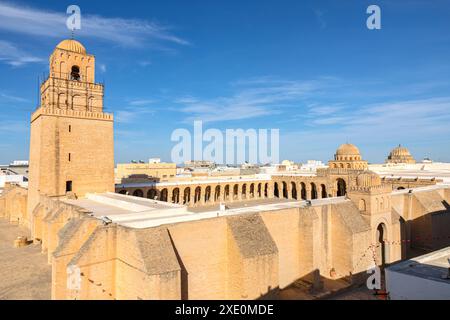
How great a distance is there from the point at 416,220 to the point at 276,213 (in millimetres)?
12028

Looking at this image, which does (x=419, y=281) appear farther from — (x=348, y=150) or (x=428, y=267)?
(x=348, y=150)

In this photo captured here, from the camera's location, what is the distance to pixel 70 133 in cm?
1903

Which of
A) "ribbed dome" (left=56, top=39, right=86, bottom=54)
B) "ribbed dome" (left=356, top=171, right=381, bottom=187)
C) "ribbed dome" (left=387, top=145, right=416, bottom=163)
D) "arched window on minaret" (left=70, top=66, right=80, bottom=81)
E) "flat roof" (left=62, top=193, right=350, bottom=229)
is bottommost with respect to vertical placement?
"flat roof" (left=62, top=193, right=350, bottom=229)

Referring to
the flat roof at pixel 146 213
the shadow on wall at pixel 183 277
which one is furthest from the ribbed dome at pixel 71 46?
the shadow on wall at pixel 183 277

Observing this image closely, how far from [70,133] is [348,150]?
28.9 metres

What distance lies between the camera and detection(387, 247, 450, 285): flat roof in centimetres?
869

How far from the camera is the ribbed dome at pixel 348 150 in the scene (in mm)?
36438

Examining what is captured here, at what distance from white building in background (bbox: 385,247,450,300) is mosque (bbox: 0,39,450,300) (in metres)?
4.36

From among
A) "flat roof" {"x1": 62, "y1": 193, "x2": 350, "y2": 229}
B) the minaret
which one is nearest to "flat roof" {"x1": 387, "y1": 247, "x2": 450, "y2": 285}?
"flat roof" {"x1": 62, "y1": 193, "x2": 350, "y2": 229}

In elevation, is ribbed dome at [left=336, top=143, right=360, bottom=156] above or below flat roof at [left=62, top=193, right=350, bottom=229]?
above

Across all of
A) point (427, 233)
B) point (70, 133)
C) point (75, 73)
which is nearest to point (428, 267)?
point (427, 233)

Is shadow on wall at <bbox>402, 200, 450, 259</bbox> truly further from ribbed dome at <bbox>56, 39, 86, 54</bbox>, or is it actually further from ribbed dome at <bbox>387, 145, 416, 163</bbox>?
ribbed dome at <bbox>387, 145, 416, 163</bbox>

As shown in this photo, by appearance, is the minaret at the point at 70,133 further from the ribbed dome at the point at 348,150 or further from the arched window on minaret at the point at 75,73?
the ribbed dome at the point at 348,150
